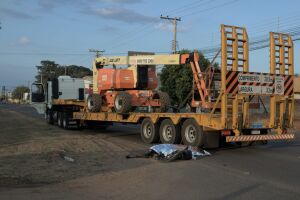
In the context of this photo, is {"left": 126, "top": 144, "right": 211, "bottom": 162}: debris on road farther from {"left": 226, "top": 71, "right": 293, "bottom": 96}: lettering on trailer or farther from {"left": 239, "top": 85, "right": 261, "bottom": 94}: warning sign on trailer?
{"left": 239, "top": 85, "right": 261, "bottom": 94}: warning sign on trailer

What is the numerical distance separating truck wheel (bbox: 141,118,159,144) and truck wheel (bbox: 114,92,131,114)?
159 cm

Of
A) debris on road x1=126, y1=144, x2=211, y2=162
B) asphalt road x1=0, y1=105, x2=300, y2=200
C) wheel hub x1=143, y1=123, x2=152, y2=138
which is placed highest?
wheel hub x1=143, y1=123, x2=152, y2=138

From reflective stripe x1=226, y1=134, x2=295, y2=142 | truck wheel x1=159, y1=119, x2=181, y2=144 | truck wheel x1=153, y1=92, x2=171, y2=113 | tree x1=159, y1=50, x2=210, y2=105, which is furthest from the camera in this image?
tree x1=159, y1=50, x2=210, y2=105

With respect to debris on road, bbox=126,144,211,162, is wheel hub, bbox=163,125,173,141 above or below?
above

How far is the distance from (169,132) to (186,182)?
667cm

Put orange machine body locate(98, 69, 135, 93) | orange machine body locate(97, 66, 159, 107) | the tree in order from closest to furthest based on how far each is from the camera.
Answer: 1. orange machine body locate(97, 66, 159, 107)
2. orange machine body locate(98, 69, 135, 93)
3. the tree

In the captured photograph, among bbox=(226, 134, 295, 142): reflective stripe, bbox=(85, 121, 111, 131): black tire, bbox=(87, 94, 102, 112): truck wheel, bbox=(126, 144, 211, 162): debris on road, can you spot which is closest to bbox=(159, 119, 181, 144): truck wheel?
bbox=(126, 144, 211, 162): debris on road

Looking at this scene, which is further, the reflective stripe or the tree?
the tree

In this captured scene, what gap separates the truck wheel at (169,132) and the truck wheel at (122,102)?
2.75 meters

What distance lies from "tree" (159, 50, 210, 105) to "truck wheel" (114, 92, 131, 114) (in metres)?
18.1

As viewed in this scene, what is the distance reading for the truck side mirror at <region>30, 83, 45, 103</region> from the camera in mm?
29734

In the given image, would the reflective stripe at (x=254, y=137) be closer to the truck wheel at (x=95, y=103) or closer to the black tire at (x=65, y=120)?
A: the truck wheel at (x=95, y=103)

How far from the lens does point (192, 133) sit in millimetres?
14820

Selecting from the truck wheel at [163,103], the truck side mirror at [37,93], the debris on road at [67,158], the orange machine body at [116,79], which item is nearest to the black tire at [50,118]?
the truck side mirror at [37,93]
